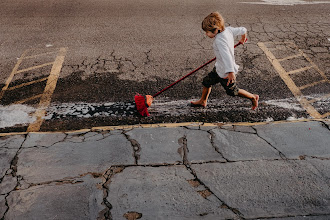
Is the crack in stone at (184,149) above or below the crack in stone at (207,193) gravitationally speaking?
above

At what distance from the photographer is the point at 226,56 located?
3.37m

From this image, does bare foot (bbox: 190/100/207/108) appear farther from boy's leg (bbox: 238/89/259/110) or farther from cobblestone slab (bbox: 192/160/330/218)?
cobblestone slab (bbox: 192/160/330/218)

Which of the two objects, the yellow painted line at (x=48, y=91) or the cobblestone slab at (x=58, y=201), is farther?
the yellow painted line at (x=48, y=91)

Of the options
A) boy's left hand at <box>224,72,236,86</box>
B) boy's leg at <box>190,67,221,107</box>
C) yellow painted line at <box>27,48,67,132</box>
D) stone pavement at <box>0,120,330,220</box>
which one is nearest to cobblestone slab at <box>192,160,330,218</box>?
stone pavement at <box>0,120,330,220</box>

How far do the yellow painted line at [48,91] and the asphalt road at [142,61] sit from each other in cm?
2

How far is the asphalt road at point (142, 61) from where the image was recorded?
13.5 feet

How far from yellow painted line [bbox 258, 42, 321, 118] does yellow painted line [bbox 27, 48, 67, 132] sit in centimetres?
385

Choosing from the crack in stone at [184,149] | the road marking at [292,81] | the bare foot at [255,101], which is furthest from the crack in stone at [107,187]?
the road marking at [292,81]

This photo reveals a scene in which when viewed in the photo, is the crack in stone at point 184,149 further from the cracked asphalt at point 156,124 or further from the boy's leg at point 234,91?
the boy's leg at point 234,91

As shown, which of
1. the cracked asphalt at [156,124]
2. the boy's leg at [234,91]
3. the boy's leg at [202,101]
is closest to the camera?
the cracked asphalt at [156,124]

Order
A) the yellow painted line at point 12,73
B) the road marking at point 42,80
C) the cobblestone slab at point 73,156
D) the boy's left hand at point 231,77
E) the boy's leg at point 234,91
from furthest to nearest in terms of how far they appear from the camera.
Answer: the yellow painted line at point 12,73
the road marking at point 42,80
the boy's leg at point 234,91
the boy's left hand at point 231,77
the cobblestone slab at point 73,156

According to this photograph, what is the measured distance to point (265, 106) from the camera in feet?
14.0

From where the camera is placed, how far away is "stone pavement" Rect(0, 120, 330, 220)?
266cm

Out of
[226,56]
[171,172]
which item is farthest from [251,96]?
[171,172]
